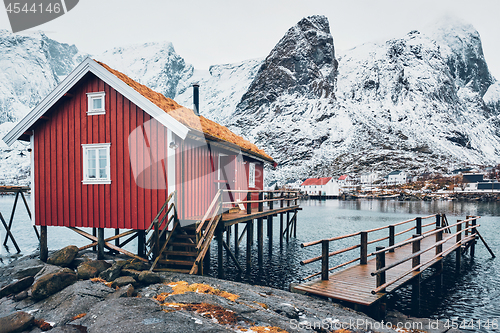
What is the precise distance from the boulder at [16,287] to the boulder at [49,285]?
1001 millimetres

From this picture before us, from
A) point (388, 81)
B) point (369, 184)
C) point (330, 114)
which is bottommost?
point (369, 184)

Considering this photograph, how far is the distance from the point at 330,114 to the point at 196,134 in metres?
172

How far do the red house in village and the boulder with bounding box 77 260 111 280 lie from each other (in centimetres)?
177

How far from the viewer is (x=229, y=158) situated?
16.6m

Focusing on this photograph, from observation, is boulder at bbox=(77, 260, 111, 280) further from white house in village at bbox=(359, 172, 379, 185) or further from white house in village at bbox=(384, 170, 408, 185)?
white house in village at bbox=(359, 172, 379, 185)

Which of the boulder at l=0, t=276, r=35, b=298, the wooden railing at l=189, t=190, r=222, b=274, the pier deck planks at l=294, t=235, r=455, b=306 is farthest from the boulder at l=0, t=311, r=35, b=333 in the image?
the pier deck planks at l=294, t=235, r=455, b=306

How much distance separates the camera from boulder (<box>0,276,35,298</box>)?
946 cm

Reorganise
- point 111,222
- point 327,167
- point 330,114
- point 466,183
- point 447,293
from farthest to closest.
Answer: point 330,114
point 327,167
point 466,183
point 447,293
point 111,222

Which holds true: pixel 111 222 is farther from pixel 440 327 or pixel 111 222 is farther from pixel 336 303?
pixel 440 327

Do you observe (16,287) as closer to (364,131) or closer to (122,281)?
(122,281)

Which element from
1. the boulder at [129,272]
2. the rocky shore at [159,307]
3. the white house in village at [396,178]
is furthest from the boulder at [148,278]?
the white house in village at [396,178]

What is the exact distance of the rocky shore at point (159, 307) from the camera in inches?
258

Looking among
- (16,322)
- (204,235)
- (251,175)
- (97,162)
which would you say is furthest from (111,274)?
(251,175)

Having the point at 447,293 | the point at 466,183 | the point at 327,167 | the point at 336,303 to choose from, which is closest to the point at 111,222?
the point at 336,303
